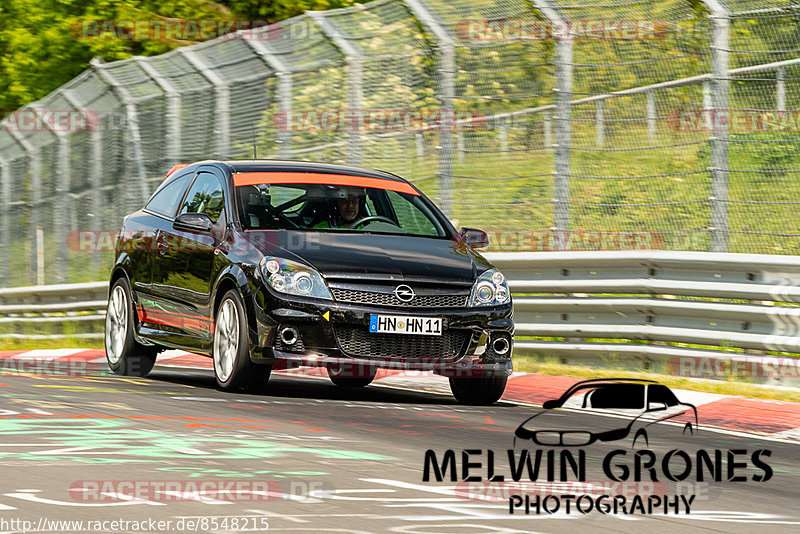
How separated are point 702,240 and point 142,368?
4.78 m

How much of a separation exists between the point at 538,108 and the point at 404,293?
390 centimetres

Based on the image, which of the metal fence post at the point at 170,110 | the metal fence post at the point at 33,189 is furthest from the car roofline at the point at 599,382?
the metal fence post at the point at 33,189

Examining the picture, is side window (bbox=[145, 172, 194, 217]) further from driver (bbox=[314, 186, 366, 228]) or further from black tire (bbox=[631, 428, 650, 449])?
black tire (bbox=[631, 428, 650, 449])

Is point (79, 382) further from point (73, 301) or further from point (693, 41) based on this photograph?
point (73, 301)

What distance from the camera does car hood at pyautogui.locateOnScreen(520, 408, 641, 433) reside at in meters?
9.27

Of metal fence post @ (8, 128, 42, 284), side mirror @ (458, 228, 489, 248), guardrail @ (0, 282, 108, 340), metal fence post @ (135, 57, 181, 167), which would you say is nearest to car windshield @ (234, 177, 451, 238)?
side mirror @ (458, 228, 489, 248)

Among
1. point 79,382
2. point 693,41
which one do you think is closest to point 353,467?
point 79,382

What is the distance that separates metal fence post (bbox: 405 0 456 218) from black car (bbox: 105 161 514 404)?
224 centimetres

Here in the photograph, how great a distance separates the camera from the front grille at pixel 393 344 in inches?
388

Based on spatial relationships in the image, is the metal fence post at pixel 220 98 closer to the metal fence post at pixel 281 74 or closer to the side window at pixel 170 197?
the metal fence post at pixel 281 74

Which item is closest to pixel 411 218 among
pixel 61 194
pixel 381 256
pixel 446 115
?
pixel 381 256

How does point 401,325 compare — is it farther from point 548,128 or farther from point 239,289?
point 548,128

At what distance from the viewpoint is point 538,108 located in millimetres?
13242

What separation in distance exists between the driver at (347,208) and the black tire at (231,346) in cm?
93
